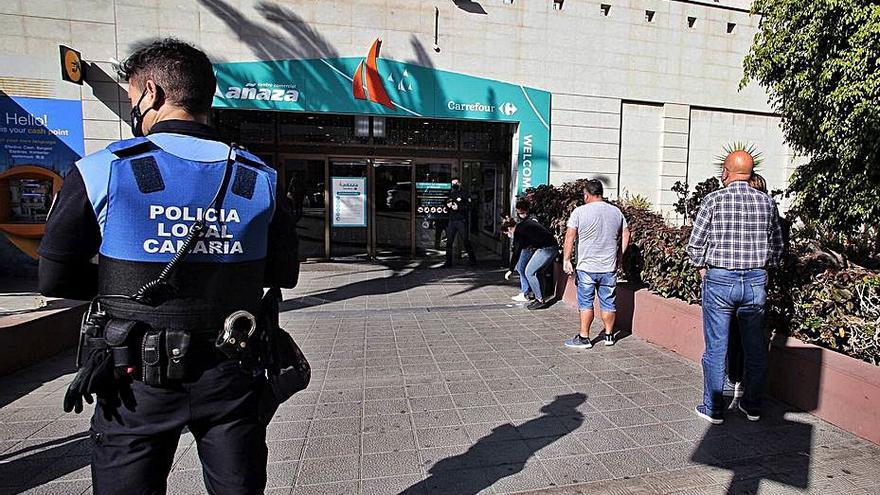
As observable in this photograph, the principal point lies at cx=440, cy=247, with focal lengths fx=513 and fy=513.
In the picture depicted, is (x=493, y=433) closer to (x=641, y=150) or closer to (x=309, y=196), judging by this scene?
(x=309, y=196)

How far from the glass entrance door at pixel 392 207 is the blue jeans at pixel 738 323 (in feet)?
27.8

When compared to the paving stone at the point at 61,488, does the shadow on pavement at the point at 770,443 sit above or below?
above

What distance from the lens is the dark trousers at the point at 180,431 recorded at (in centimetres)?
153

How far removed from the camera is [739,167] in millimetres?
3475

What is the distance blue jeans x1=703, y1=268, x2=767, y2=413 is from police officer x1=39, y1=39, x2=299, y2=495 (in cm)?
308

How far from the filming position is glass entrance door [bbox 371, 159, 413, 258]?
1138 centimetres

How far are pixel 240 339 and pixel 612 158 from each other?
422 inches

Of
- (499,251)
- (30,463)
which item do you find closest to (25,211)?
(30,463)

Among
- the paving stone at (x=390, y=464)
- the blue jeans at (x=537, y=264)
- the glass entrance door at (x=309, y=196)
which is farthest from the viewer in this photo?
the glass entrance door at (x=309, y=196)

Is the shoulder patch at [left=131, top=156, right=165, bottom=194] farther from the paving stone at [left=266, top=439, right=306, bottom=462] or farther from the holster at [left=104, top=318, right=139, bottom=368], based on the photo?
the paving stone at [left=266, top=439, right=306, bottom=462]

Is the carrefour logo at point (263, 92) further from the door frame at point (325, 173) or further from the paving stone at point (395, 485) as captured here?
the paving stone at point (395, 485)

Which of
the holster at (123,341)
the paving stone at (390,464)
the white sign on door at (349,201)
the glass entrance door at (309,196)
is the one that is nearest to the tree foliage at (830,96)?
the paving stone at (390,464)

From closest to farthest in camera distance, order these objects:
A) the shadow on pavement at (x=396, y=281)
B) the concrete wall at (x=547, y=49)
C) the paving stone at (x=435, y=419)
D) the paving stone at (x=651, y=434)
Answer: the paving stone at (x=651, y=434), the paving stone at (x=435, y=419), the shadow on pavement at (x=396, y=281), the concrete wall at (x=547, y=49)

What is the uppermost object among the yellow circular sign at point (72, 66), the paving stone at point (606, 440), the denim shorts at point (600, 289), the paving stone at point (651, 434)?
the yellow circular sign at point (72, 66)
